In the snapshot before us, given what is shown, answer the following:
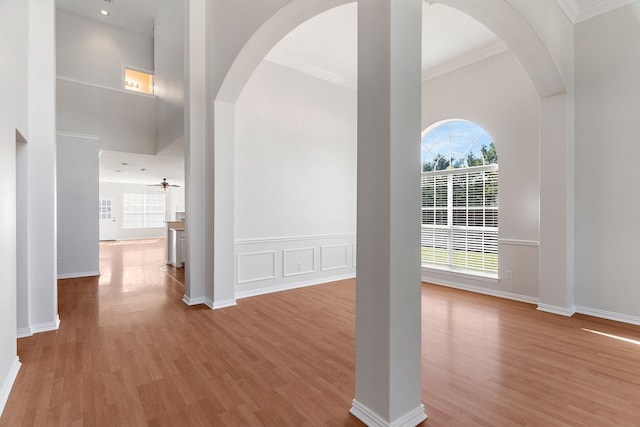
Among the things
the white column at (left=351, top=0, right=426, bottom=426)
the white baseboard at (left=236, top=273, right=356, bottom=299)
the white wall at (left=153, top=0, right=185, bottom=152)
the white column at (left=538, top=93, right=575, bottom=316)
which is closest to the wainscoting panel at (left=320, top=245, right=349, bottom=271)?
the white baseboard at (left=236, top=273, right=356, bottom=299)

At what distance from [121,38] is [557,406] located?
10058mm

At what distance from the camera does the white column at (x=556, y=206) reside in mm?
3701

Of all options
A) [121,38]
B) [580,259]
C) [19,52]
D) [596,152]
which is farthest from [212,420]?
[121,38]

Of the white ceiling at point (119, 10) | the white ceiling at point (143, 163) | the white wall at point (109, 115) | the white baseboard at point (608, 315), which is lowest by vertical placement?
the white baseboard at point (608, 315)

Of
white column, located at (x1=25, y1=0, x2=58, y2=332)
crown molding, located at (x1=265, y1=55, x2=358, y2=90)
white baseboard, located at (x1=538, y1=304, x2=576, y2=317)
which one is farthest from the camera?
crown molding, located at (x1=265, y1=55, x2=358, y2=90)

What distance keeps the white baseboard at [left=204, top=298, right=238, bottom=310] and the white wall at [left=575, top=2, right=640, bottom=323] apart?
4.46 metres

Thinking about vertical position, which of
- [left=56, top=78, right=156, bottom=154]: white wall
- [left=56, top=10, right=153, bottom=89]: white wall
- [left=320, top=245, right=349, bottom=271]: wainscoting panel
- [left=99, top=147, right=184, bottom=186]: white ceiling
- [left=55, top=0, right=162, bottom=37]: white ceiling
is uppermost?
[left=55, top=0, right=162, bottom=37]: white ceiling

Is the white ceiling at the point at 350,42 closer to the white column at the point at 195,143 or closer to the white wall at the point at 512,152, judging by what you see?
the white wall at the point at 512,152

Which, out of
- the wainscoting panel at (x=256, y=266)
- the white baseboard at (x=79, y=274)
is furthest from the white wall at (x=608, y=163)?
the white baseboard at (x=79, y=274)

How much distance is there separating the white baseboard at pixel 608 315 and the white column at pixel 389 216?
3.29m

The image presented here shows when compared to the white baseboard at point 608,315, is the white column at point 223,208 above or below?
above

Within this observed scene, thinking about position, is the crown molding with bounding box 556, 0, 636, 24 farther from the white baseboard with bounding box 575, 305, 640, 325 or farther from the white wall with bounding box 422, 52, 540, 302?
the white baseboard with bounding box 575, 305, 640, 325

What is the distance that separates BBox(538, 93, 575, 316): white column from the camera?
3701 millimetres

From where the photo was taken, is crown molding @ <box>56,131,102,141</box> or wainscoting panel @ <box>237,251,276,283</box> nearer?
wainscoting panel @ <box>237,251,276,283</box>
